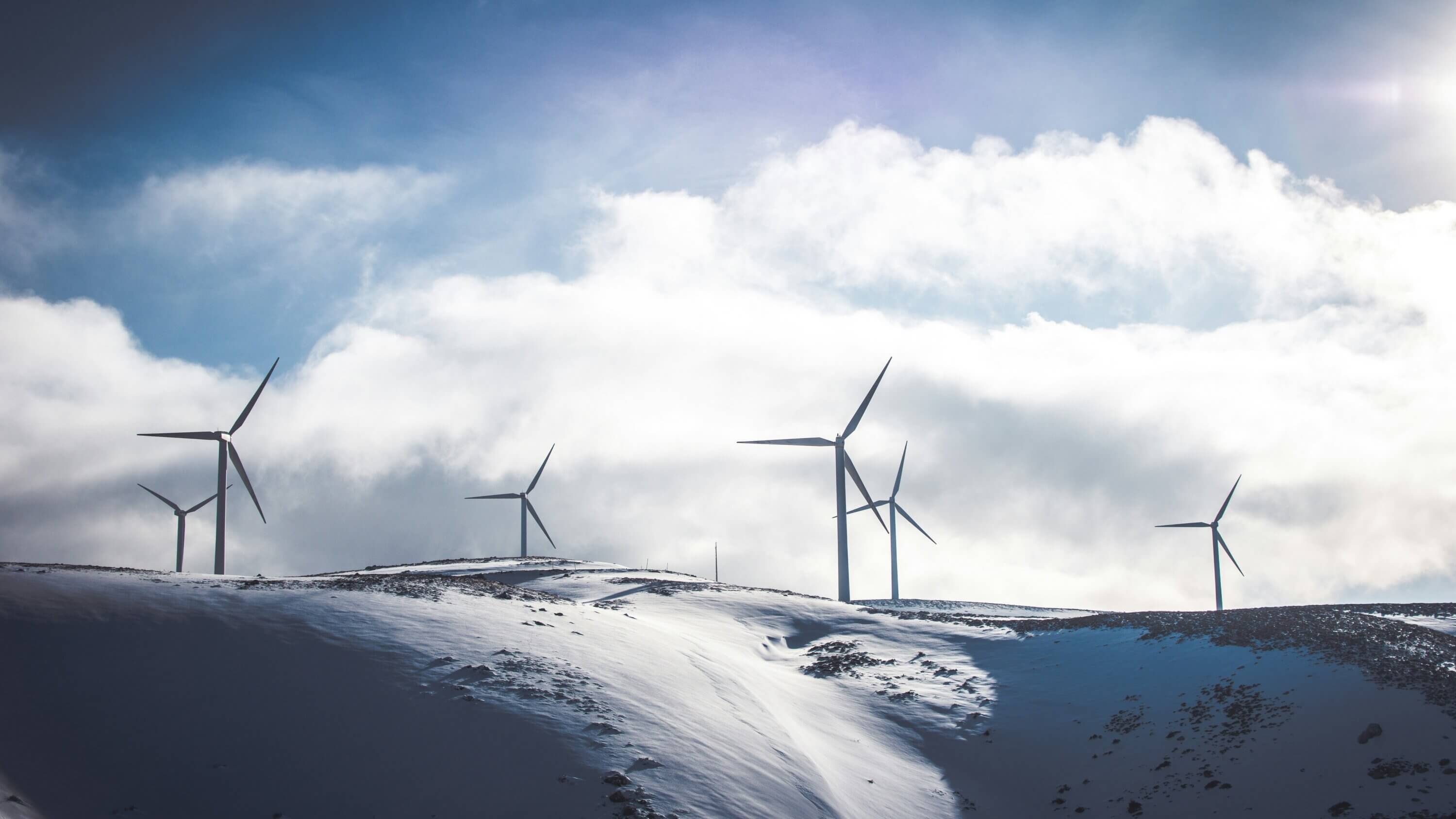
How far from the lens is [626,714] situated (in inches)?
918

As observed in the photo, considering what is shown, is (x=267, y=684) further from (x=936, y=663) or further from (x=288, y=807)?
(x=936, y=663)

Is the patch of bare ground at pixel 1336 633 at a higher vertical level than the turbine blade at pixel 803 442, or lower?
lower

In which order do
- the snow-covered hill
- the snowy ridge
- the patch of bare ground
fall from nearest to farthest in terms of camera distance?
1. the snow-covered hill
2. the patch of bare ground
3. the snowy ridge

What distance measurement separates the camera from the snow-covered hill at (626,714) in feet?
60.9

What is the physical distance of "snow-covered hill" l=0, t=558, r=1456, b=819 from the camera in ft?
60.9

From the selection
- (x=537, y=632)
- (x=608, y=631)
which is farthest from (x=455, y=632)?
(x=608, y=631)

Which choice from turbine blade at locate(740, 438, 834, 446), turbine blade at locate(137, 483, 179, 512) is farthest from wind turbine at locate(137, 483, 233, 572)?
turbine blade at locate(740, 438, 834, 446)

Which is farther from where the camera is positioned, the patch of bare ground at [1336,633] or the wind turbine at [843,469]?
the wind turbine at [843,469]

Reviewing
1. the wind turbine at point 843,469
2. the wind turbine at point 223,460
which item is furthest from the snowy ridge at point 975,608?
the wind turbine at point 223,460

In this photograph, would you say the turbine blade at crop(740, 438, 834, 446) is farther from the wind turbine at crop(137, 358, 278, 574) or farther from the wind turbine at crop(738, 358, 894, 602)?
the wind turbine at crop(137, 358, 278, 574)

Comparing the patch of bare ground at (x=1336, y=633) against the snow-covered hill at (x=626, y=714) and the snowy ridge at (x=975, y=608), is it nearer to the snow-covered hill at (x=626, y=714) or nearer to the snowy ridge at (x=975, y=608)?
the snow-covered hill at (x=626, y=714)

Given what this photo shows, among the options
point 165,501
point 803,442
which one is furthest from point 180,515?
point 803,442

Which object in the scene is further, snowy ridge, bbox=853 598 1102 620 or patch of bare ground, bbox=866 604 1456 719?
snowy ridge, bbox=853 598 1102 620

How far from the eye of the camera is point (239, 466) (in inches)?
2534
